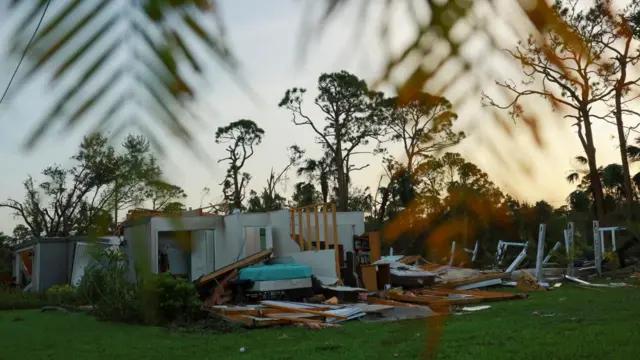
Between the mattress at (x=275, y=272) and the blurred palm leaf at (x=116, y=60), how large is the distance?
1225 centimetres

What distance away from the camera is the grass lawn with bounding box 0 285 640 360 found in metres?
6.89

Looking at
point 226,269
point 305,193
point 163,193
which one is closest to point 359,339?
point 226,269

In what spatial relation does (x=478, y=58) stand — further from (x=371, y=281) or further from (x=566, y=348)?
(x=371, y=281)

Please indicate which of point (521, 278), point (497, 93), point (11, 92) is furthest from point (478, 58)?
point (521, 278)

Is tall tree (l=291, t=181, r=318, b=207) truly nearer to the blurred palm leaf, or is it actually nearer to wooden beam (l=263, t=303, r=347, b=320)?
the blurred palm leaf

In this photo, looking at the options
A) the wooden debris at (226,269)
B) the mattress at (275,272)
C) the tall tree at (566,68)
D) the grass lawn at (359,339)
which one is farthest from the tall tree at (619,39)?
the mattress at (275,272)

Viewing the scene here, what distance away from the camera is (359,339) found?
8.50m

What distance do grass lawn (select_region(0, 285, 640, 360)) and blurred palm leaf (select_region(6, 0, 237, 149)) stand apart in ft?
16.5

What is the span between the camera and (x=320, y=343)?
854 centimetres

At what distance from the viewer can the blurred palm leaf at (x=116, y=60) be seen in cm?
57

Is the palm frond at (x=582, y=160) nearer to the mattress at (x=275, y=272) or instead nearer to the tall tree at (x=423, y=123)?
the tall tree at (x=423, y=123)

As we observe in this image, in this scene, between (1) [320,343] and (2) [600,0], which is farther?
(1) [320,343]

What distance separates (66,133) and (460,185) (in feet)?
1.38

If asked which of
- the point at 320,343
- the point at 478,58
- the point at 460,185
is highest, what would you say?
the point at 478,58
